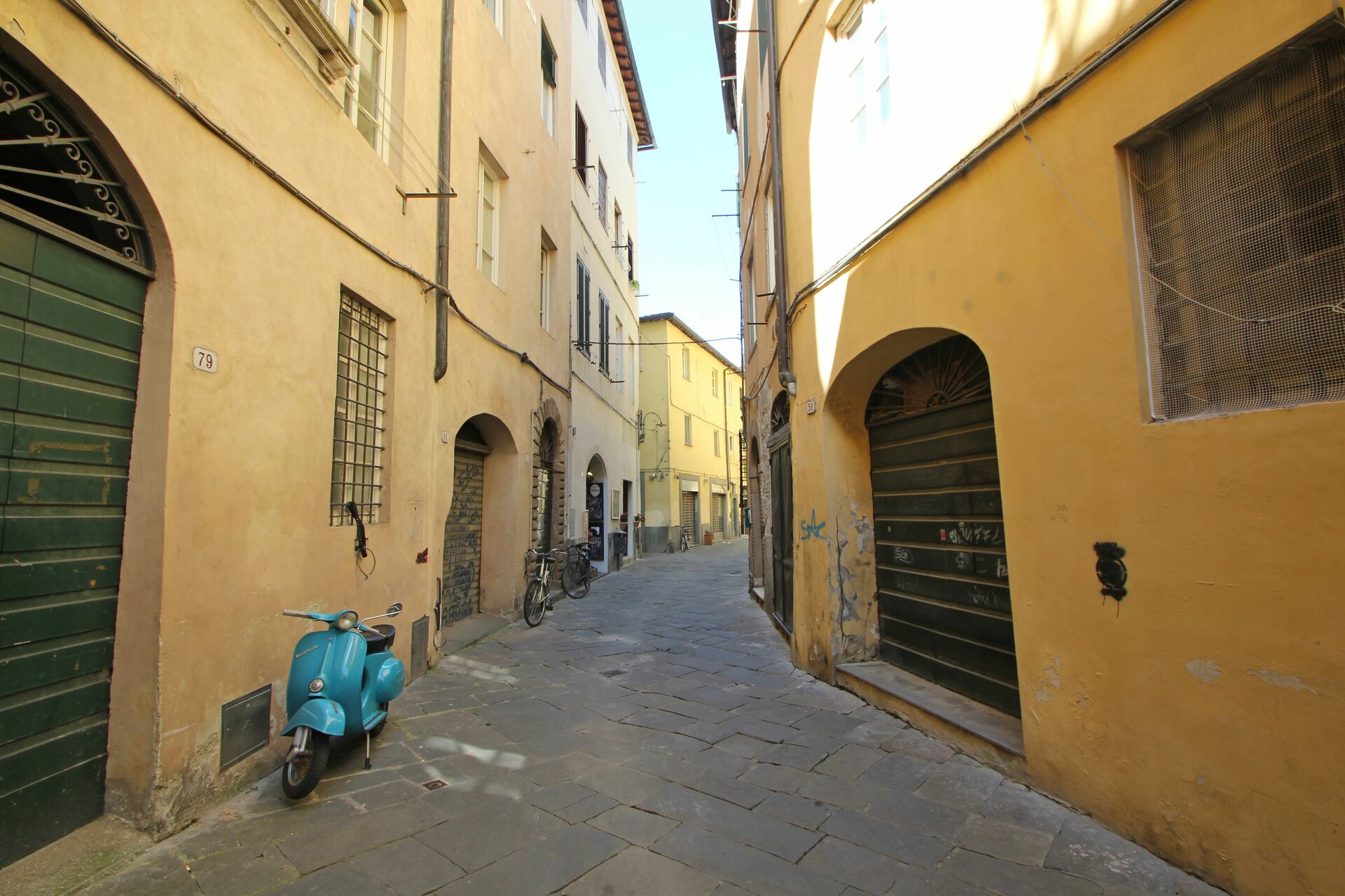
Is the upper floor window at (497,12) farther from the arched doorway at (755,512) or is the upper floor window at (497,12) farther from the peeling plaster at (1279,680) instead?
the peeling plaster at (1279,680)

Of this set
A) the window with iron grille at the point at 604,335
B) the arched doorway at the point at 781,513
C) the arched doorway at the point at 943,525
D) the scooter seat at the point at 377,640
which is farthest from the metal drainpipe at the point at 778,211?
the window with iron grille at the point at 604,335

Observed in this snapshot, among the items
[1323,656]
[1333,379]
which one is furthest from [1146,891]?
[1333,379]

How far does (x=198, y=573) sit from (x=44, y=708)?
0.73m

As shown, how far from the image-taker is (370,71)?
5492 millimetres

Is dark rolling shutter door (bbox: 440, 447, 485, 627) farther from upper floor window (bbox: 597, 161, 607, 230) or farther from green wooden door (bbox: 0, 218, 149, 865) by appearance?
upper floor window (bbox: 597, 161, 607, 230)

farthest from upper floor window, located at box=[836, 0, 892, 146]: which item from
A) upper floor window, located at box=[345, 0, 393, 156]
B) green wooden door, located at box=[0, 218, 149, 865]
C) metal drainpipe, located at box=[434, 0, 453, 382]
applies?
green wooden door, located at box=[0, 218, 149, 865]

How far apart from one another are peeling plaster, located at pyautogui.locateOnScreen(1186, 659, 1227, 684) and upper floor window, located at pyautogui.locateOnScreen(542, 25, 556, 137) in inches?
422

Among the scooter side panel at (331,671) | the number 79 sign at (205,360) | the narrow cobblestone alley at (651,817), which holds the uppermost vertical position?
the number 79 sign at (205,360)

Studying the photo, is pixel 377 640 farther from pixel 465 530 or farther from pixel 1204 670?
pixel 1204 670

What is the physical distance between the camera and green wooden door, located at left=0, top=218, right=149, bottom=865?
8.38ft

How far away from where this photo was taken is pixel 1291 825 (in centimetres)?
223

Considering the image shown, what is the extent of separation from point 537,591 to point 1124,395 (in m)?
7.06

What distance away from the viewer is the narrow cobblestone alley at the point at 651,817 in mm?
2535

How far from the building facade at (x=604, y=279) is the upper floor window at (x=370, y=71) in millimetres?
5962
